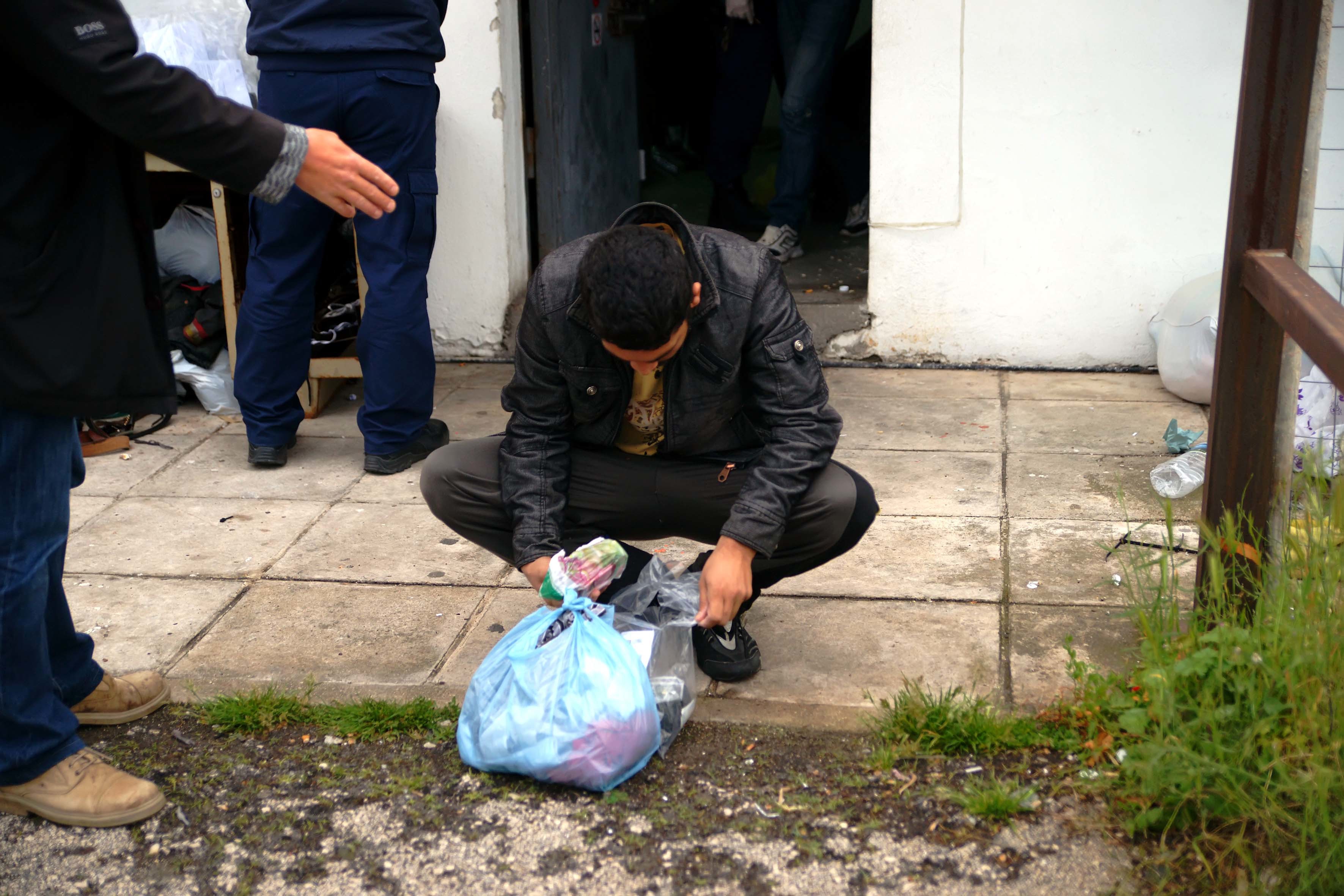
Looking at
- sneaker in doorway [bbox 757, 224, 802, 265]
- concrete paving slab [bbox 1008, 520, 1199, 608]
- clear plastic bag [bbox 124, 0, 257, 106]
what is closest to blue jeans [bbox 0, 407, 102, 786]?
concrete paving slab [bbox 1008, 520, 1199, 608]

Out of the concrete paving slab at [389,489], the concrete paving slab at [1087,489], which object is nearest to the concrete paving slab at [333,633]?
the concrete paving slab at [389,489]

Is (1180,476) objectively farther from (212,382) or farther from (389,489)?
(212,382)

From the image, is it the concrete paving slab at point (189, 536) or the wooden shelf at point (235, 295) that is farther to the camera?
the wooden shelf at point (235, 295)

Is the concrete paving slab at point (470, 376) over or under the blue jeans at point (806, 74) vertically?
under

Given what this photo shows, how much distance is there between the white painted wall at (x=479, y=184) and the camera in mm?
5195

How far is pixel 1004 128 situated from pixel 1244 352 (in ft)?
8.66

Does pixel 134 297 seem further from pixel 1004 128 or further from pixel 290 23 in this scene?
pixel 1004 128

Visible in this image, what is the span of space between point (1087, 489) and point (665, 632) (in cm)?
190

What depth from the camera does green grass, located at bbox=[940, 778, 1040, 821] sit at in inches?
93.4

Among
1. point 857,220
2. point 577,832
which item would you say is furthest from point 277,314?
point 857,220

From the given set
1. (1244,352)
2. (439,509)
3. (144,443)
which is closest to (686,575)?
(439,509)

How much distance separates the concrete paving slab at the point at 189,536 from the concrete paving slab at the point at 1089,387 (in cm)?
278

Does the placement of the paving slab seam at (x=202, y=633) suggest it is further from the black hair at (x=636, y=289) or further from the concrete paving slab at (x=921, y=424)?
the concrete paving slab at (x=921, y=424)

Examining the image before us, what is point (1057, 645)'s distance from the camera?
299 cm
